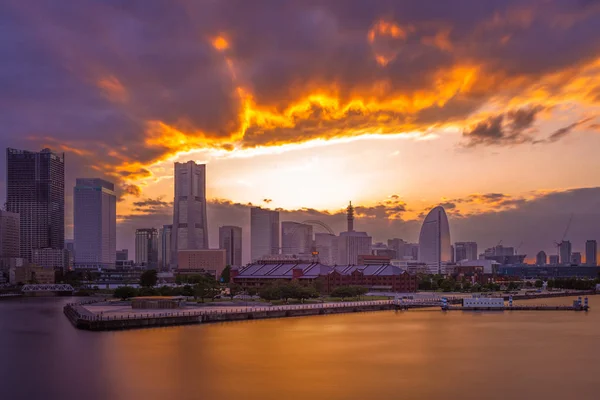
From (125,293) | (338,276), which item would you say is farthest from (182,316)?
(338,276)

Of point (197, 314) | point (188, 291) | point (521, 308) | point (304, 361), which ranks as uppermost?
point (197, 314)

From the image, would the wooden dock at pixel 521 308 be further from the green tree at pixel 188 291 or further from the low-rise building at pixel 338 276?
the green tree at pixel 188 291

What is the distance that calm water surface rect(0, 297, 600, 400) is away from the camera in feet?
124

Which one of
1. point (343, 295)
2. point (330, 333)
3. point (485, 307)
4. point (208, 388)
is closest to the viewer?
point (208, 388)

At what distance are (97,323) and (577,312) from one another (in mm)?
66183

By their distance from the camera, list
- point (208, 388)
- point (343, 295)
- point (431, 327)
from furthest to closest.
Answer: point (343, 295)
point (431, 327)
point (208, 388)

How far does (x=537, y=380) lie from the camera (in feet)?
135

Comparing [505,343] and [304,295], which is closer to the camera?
[505,343]

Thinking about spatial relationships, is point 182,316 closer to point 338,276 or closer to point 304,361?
point 304,361

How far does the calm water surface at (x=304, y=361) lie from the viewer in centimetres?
3784

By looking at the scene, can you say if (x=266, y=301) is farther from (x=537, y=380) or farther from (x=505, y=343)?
(x=537, y=380)

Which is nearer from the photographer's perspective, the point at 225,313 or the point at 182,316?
the point at 182,316

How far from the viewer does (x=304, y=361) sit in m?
46.8

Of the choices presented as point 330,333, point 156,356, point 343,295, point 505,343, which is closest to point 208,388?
point 156,356
